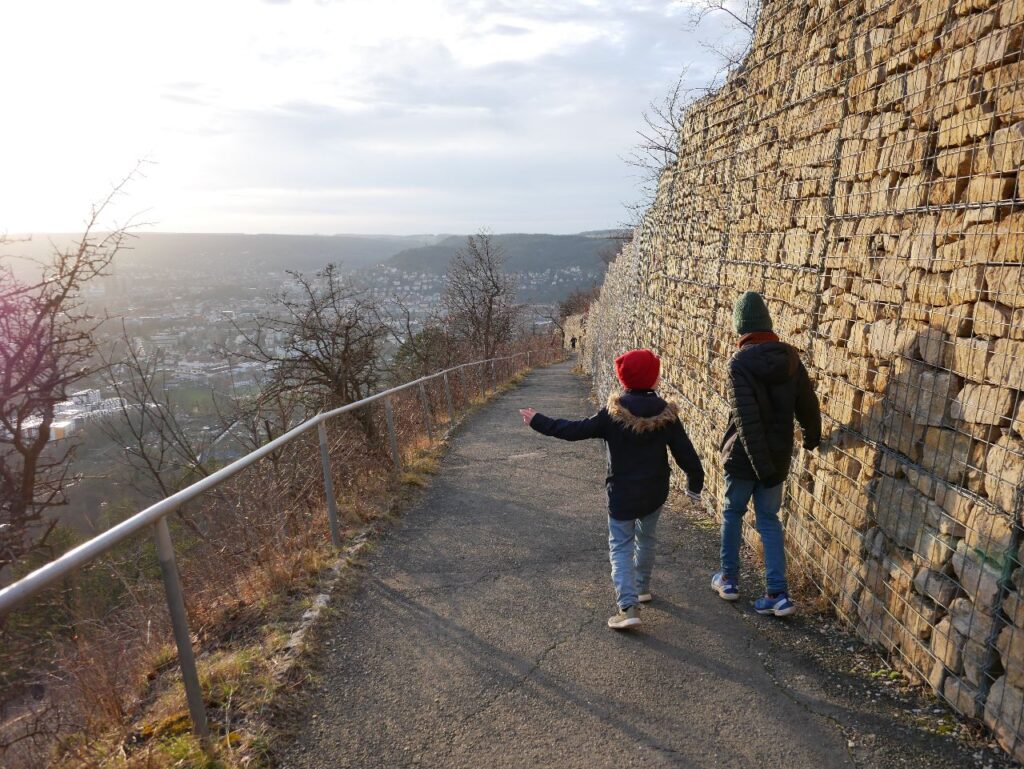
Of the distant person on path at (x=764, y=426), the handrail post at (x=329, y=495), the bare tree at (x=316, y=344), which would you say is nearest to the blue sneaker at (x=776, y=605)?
the distant person on path at (x=764, y=426)

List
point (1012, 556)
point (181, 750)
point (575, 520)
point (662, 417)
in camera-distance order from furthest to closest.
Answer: point (575, 520) → point (662, 417) → point (181, 750) → point (1012, 556)

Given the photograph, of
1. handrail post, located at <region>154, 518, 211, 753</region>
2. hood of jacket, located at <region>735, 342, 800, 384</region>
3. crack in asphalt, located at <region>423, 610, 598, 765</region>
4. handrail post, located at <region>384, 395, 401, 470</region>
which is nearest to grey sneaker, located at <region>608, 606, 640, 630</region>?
crack in asphalt, located at <region>423, 610, 598, 765</region>

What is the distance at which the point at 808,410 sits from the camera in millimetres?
3803

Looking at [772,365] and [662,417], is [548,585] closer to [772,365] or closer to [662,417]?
[662,417]

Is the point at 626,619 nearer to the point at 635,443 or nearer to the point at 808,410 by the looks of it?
the point at 635,443

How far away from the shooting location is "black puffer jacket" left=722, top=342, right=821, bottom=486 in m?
3.72

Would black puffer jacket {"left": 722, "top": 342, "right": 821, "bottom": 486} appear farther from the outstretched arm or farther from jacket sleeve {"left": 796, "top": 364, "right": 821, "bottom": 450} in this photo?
the outstretched arm

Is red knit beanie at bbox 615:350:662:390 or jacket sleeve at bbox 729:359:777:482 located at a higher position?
red knit beanie at bbox 615:350:662:390

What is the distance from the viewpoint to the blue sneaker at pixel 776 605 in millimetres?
3863

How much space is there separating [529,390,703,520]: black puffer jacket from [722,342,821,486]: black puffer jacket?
1.18 ft

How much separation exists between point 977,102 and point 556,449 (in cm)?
740

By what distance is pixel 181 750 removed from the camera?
106 inches

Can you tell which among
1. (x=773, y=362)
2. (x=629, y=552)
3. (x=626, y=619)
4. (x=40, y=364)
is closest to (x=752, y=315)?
(x=773, y=362)

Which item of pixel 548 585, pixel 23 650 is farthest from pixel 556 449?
pixel 23 650
